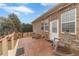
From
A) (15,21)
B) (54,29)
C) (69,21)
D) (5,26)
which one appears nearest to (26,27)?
(15,21)

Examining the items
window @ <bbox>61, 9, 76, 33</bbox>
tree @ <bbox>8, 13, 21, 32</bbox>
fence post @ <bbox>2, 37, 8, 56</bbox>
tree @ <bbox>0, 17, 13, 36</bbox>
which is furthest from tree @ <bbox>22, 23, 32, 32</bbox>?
window @ <bbox>61, 9, 76, 33</bbox>

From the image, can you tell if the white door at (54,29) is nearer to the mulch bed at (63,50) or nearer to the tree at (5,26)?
the mulch bed at (63,50)

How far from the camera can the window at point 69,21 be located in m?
2.65

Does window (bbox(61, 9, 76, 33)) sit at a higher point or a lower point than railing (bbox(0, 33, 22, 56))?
higher

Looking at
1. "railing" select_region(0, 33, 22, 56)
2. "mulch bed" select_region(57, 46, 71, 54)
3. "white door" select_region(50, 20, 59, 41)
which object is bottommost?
"mulch bed" select_region(57, 46, 71, 54)

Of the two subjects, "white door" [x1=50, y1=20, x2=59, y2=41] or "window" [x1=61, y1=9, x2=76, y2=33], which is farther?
"white door" [x1=50, y1=20, x2=59, y2=41]

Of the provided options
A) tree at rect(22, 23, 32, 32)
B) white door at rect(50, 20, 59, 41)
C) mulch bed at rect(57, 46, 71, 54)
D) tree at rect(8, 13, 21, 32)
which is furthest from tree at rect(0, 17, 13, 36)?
mulch bed at rect(57, 46, 71, 54)

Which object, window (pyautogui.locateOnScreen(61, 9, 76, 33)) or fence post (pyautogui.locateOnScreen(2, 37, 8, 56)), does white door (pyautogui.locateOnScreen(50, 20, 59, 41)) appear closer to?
window (pyautogui.locateOnScreen(61, 9, 76, 33))

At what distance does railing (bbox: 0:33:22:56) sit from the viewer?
273cm

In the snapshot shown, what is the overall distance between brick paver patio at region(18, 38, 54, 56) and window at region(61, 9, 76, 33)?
1.21ft

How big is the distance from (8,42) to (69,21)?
3.24ft

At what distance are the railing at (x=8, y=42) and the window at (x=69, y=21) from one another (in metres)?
0.69

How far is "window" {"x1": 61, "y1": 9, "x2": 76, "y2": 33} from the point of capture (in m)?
2.65

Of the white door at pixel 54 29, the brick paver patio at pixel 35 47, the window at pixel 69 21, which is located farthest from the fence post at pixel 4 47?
the window at pixel 69 21
